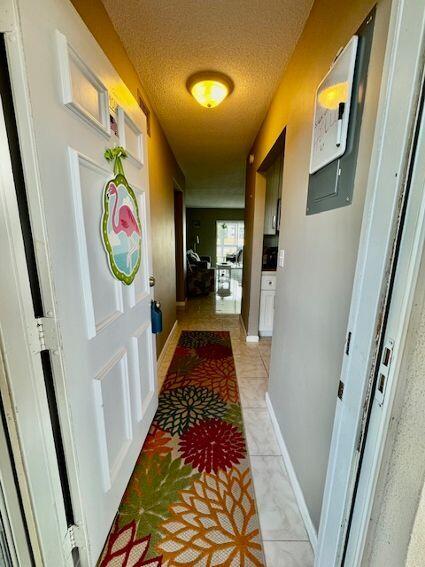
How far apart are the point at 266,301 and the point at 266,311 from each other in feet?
0.47

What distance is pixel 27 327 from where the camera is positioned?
671 millimetres

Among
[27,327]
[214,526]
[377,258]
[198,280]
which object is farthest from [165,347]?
[198,280]

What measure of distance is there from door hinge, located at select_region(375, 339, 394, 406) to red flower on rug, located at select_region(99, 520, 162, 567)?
1177mm

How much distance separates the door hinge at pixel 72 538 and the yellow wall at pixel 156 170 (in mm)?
1694

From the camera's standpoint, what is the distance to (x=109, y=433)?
107 cm

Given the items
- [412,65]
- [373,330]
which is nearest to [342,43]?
[412,65]

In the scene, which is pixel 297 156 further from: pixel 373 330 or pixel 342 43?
pixel 373 330

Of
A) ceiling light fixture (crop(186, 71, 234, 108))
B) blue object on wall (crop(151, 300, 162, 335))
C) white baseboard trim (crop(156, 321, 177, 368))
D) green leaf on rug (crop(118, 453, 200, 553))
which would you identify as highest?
ceiling light fixture (crop(186, 71, 234, 108))

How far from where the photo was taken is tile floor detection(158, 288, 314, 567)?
1.04 meters

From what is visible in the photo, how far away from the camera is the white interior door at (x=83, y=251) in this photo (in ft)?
2.21

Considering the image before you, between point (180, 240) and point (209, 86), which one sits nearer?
point (209, 86)

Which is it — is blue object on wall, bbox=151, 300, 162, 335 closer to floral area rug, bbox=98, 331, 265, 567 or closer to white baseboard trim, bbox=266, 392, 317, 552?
floral area rug, bbox=98, 331, 265, 567

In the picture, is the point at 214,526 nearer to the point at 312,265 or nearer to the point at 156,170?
the point at 312,265

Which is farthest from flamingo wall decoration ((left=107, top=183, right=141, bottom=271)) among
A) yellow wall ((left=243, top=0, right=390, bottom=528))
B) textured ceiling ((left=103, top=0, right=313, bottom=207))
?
textured ceiling ((left=103, top=0, right=313, bottom=207))
